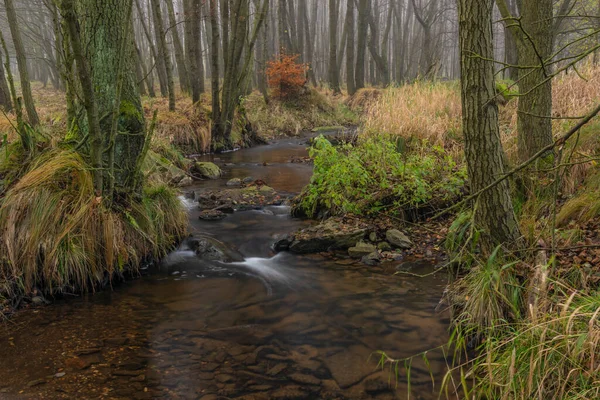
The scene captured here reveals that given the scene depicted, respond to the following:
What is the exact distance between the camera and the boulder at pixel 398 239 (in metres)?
5.66

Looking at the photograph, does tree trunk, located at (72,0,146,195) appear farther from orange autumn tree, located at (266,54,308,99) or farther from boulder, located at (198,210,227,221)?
orange autumn tree, located at (266,54,308,99)

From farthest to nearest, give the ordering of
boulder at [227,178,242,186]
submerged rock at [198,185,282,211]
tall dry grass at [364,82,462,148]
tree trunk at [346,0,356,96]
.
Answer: tree trunk at [346,0,356,96]
boulder at [227,178,242,186]
tall dry grass at [364,82,462,148]
submerged rock at [198,185,282,211]

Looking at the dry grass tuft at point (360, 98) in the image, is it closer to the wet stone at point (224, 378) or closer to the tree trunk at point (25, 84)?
the tree trunk at point (25, 84)

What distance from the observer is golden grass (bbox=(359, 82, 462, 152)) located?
27.7ft

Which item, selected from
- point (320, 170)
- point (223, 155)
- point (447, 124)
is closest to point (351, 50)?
point (223, 155)

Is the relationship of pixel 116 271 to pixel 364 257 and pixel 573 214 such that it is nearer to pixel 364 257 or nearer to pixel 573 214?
pixel 364 257

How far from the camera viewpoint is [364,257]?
546cm

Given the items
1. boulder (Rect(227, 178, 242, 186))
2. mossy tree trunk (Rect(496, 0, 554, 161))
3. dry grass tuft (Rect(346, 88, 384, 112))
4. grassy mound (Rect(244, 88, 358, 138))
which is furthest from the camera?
dry grass tuft (Rect(346, 88, 384, 112))

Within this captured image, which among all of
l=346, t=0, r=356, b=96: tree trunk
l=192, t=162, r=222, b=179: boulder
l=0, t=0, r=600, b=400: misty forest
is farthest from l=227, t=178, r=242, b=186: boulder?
l=346, t=0, r=356, b=96: tree trunk

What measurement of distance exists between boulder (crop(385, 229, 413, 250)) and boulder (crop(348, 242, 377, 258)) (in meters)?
0.28

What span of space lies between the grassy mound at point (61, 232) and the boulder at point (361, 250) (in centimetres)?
247

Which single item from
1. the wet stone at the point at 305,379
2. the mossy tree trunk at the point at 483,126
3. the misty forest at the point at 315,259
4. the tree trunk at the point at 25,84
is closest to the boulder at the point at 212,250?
the misty forest at the point at 315,259

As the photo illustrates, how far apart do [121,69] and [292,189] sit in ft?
15.4

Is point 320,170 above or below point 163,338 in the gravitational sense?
above
